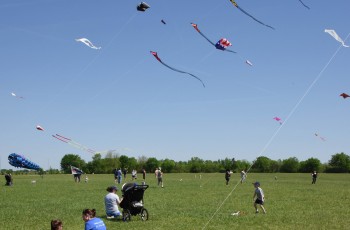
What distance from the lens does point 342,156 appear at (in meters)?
158

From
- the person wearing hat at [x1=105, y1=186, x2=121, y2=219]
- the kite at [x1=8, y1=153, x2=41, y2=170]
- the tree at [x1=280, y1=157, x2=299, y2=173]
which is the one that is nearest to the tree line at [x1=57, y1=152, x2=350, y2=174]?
the tree at [x1=280, y1=157, x2=299, y2=173]

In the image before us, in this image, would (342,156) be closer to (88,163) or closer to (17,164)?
(88,163)

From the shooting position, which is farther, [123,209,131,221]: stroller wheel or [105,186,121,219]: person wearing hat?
[105,186,121,219]: person wearing hat

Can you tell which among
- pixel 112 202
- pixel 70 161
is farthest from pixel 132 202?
pixel 70 161

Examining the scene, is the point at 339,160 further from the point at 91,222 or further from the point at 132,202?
the point at 91,222

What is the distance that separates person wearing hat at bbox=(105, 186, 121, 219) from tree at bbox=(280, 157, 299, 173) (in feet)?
443

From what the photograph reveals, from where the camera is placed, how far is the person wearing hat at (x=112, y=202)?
1534 cm

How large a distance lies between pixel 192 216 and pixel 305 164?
13813cm

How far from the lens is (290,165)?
14962cm

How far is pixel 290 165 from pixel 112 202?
462 feet

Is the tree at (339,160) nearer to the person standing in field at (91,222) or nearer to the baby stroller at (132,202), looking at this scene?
the baby stroller at (132,202)

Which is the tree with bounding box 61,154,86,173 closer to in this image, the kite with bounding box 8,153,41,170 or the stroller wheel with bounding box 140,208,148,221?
the kite with bounding box 8,153,41,170

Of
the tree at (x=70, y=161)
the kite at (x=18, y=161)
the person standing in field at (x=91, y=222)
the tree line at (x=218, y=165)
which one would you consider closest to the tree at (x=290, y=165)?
the tree line at (x=218, y=165)

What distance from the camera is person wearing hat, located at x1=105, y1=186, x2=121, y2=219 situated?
15.3m
